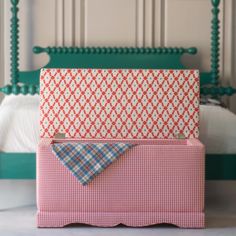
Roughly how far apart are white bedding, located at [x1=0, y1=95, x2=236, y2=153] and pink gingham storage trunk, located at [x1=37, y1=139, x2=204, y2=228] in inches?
14.8

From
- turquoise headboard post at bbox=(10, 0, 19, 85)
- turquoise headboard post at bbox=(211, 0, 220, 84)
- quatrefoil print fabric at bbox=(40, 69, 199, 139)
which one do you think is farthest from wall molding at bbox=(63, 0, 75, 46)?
quatrefoil print fabric at bbox=(40, 69, 199, 139)

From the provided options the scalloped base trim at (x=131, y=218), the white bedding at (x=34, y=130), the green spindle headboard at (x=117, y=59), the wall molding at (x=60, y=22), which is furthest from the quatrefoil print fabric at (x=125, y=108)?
the wall molding at (x=60, y=22)

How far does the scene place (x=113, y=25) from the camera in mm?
4336

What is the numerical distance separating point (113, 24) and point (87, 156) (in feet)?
6.78

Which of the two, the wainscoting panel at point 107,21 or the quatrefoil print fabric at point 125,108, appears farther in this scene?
the wainscoting panel at point 107,21

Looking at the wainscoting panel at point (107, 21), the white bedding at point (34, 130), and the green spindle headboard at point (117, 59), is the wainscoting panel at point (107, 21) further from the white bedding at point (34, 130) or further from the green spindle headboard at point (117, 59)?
the white bedding at point (34, 130)

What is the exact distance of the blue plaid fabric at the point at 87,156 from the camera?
2.40 m

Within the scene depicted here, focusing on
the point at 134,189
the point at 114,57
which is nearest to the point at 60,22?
the point at 114,57

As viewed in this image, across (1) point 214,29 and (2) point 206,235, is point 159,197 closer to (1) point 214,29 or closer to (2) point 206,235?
(2) point 206,235

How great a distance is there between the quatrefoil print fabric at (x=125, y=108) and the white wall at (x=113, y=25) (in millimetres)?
1695

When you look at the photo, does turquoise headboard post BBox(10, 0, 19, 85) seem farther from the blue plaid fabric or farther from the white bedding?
the blue plaid fabric

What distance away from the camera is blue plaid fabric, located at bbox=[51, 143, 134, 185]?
2404 mm

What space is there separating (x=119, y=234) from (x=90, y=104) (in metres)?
0.61

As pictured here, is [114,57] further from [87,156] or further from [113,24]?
[87,156]
